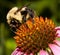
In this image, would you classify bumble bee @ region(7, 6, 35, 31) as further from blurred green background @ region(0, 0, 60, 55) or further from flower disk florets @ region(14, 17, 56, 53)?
blurred green background @ region(0, 0, 60, 55)

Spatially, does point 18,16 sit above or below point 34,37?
above

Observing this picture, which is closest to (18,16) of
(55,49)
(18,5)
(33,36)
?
(33,36)

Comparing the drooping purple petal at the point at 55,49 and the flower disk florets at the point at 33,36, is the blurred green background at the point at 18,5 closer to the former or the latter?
the flower disk florets at the point at 33,36

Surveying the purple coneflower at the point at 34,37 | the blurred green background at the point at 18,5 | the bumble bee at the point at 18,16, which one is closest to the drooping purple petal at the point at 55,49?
the purple coneflower at the point at 34,37

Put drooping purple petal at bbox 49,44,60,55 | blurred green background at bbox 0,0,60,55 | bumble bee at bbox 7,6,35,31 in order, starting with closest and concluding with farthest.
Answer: drooping purple petal at bbox 49,44,60,55 → bumble bee at bbox 7,6,35,31 → blurred green background at bbox 0,0,60,55

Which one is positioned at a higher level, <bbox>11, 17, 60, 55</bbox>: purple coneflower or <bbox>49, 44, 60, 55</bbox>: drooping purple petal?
<bbox>11, 17, 60, 55</bbox>: purple coneflower

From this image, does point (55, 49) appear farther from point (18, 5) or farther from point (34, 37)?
point (18, 5)

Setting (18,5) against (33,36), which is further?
(18,5)

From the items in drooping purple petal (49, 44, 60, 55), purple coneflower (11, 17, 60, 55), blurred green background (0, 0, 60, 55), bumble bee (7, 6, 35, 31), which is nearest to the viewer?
drooping purple petal (49, 44, 60, 55)

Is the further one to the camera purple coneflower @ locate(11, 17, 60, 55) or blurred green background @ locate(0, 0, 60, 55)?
blurred green background @ locate(0, 0, 60, 55)

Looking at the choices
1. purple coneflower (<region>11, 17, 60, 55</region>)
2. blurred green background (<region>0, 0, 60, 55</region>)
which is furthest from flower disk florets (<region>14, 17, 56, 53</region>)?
blurred green background (<region>0, 0, 60, 55</region>)
